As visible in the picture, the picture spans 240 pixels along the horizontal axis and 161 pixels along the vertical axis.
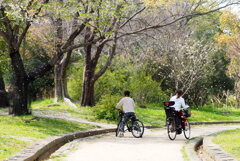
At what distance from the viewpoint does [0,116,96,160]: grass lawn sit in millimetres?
9602

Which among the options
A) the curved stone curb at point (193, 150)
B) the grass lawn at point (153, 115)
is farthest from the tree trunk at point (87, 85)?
the curved stone curb at point (193, 150)

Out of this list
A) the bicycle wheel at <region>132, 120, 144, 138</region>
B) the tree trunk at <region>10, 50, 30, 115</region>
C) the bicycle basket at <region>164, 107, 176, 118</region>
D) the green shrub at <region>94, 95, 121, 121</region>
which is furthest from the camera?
the green shrub at <region>94, 95, 121, 121</region>

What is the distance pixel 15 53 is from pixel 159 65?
52.0 feet

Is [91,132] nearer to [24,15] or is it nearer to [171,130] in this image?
[171,130]

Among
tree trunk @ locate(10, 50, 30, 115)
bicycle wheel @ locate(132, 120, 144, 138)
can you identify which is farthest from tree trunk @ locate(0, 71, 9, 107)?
bicycle wheel @ locate(132, 120, 144, 138)

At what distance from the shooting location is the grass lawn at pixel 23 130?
9.60m

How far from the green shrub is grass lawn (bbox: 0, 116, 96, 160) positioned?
3.13 meters

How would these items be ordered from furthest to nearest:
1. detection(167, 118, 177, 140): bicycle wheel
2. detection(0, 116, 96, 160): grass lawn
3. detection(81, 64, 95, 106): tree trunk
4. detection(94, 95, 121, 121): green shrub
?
detection(81, 64, 95, 106): tree trunk, detection(94, 95, 121, 121): green shrub, detection(167, 118, 177, 140): bicycle wheel, detection(0, 116, 96, 160): grass lawn

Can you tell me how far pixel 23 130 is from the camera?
13.2 metres

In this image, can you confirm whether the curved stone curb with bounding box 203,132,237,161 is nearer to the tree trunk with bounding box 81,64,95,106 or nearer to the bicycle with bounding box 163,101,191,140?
the bicycle with bounding box 163,101,191,140

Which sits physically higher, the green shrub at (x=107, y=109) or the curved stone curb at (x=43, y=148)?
the green shrub at (x=107, y=109)

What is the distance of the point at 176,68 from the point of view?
29.4 m

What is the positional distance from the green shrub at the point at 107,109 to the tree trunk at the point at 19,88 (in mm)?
3910

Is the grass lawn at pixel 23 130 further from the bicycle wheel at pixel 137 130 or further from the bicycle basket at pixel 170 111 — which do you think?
the bicycle basket at pixel 170 111
